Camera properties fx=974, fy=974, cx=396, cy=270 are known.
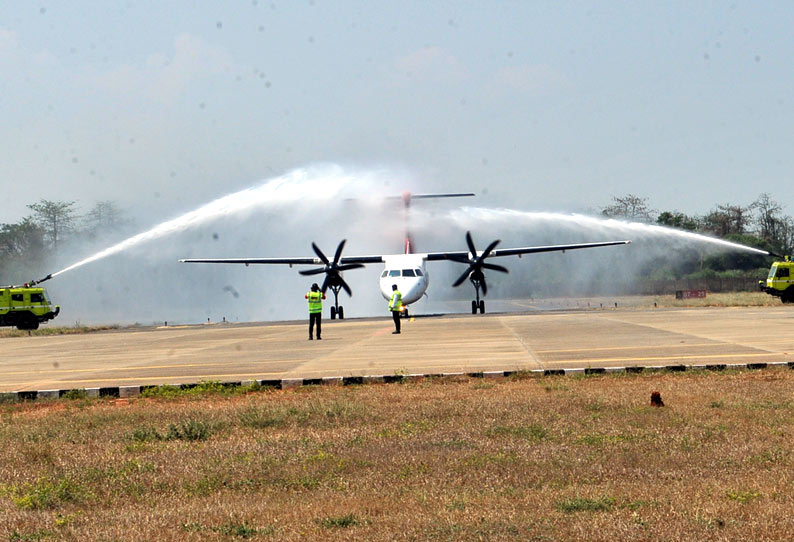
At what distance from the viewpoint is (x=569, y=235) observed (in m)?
98.6

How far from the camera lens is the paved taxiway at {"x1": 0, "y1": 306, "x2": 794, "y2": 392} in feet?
68.8

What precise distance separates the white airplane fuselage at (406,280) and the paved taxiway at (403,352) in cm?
1085

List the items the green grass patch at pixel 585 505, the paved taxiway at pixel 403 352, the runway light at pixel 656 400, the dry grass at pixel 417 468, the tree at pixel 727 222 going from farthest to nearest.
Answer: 1. the tree at pixel 727 222
2. the paved taxiway at pixel 403 352
3. the runway light at pixel 656 400
4. the green grass patch at pixel 585 505
5. the dry grass at pixel 417 468

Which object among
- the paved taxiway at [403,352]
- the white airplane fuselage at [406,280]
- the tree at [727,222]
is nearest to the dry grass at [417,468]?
the paved taxiway at [403,352]

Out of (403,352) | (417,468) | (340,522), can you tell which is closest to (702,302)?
(403,352)

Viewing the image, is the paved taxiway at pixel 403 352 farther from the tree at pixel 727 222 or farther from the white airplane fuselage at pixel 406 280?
the tree at pixel 727 222

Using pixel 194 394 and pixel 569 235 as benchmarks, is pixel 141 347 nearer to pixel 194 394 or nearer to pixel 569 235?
pixel 194 394

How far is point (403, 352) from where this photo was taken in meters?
26.0

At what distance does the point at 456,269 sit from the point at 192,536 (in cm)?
7362

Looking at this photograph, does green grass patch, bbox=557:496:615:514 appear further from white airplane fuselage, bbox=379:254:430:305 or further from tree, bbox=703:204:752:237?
tree, bbox=703:204:752:237

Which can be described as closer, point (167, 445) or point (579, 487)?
point (579, 487)

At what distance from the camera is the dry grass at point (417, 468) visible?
24.6 ft

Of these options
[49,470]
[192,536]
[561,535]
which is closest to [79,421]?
[49,470]

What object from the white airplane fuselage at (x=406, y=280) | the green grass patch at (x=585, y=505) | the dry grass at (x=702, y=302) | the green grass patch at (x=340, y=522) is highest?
the white airplane fuselage at (x=406, y=280)
